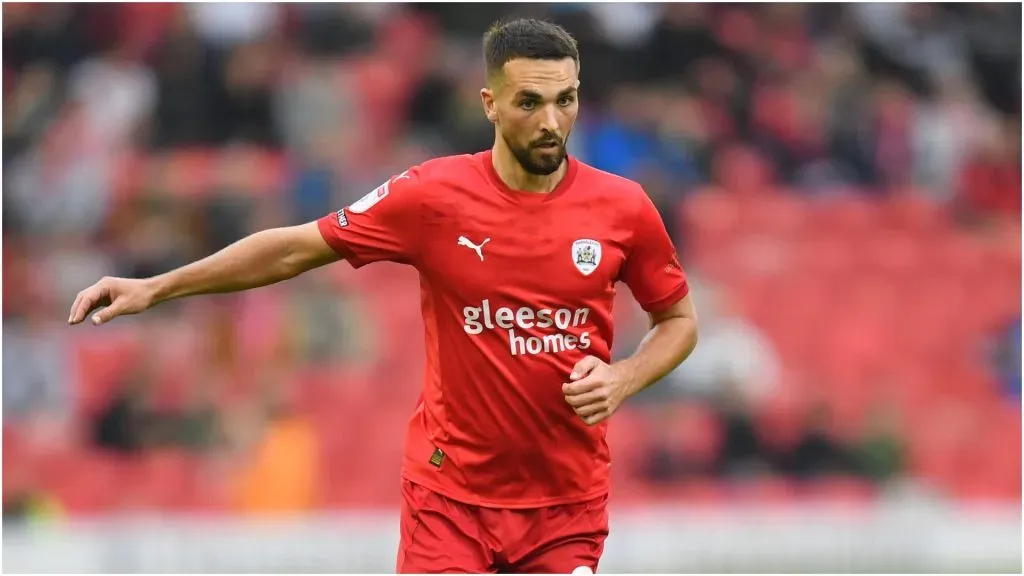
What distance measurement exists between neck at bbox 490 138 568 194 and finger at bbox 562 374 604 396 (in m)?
0.66

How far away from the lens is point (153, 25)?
12164 millimetres

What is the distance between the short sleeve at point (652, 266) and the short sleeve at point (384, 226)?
696 millimetres

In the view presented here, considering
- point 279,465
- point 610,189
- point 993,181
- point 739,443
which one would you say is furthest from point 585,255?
point 993,181

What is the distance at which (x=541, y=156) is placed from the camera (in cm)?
467

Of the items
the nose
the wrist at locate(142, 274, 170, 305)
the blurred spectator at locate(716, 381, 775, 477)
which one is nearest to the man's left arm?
the nose

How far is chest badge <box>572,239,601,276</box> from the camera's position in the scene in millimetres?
4777

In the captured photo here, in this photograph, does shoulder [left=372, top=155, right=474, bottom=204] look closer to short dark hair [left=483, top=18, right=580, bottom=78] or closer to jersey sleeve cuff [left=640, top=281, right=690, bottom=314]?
short dark hair [left=483, top=18, right=580, bottom=78]

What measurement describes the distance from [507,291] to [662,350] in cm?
57

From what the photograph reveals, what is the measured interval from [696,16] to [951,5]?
241cm

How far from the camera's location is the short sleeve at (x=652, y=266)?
Result: 192 inches

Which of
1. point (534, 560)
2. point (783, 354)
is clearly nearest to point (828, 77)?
point (783, 354)

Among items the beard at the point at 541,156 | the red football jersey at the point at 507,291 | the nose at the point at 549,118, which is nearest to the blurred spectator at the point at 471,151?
the red football jersey at the point at 507,291

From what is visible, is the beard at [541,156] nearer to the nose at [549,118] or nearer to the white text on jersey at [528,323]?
the nose at [549,118]

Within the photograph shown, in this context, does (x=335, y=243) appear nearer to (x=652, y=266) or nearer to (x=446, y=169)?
(x=446, y=169)
